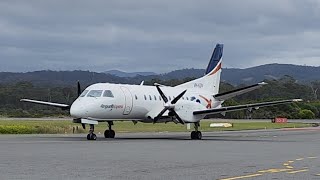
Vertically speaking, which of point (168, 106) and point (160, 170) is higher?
point (168, 106)

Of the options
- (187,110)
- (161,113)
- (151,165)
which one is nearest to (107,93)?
(161,113)

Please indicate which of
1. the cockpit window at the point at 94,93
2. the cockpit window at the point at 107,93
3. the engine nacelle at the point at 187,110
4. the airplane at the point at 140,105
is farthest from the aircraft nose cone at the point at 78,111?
the engine nacelle at the point at 187,110

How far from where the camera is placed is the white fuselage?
3419 centimetres

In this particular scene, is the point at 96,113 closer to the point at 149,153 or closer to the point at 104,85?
the point at 104,85

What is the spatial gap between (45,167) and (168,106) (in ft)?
66.6

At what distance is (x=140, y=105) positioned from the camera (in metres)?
37.4

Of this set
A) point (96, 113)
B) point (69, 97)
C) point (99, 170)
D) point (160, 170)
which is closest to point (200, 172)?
point (160, 170)

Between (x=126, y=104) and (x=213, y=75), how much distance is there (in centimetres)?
1042

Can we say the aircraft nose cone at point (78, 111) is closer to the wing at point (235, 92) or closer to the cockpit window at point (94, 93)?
the cockpit window at point (94, 93)

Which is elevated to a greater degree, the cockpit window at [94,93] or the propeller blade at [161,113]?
the cockpit window at [94,93]

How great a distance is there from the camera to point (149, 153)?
23359 mm

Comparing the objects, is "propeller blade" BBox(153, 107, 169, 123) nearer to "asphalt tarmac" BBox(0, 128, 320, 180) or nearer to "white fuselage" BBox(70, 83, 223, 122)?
"white fuselage" BBox(70, 83, 223, 122)

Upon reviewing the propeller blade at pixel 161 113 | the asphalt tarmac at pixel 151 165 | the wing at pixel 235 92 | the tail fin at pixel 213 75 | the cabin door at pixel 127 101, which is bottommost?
the asphalt tarmac at pixel 151 165

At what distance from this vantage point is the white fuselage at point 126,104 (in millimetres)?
34188
